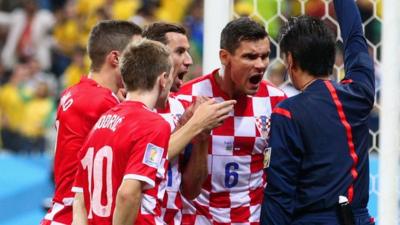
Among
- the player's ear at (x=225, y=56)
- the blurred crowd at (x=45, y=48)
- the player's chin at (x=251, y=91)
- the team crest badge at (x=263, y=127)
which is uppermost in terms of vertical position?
the player's ear at (x=225, y=56)

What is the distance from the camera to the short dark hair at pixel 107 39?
519 centimetres

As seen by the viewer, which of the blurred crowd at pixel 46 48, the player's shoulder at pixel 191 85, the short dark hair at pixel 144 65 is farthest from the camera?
the blurred crowd at pixel 46 48

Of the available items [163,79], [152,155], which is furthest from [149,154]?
[163,79]

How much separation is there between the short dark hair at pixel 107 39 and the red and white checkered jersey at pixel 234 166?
1.25 feet

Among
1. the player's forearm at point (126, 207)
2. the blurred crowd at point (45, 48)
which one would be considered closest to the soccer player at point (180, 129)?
the player's forearm at point (126, 207)

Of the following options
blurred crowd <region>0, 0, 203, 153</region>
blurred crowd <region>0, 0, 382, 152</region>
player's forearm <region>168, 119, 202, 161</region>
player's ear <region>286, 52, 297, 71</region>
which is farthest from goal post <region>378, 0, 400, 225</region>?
blurred crowd <region>0, 0, 203, 153</region>

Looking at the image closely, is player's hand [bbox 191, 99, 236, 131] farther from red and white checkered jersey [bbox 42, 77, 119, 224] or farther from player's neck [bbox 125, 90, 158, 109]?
red and white checkered jersey [bbox 42, 77, 119, 224]

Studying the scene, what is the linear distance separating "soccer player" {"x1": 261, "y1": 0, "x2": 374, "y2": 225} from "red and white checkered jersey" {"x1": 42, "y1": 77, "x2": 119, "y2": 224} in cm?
86

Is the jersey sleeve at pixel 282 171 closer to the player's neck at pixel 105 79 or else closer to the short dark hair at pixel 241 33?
the short dark hair at pixel 241 33

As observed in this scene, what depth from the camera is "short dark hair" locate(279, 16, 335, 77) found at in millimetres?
4629

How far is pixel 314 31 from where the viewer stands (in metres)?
4.66

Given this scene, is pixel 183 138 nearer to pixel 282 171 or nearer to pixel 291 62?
pixel 282 171

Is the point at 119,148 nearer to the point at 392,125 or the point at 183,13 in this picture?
the point at 392,125

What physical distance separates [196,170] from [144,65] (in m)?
0.66
